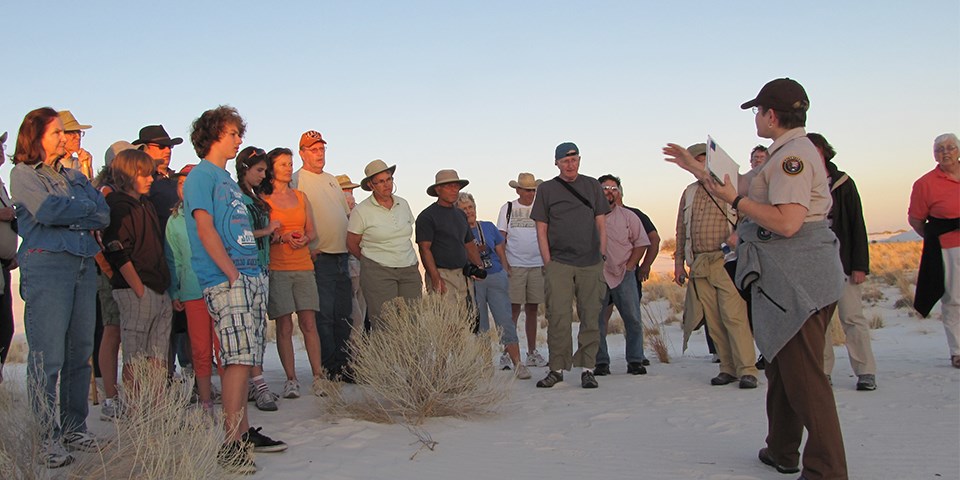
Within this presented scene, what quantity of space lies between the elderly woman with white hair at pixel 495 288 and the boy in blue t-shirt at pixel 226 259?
4.42 metres

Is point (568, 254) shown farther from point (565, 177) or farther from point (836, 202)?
point (836, 202)

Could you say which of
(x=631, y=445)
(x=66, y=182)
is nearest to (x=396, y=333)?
(x=631, y=445)

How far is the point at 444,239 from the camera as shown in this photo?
8500 mm

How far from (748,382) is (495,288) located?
10.2 ft

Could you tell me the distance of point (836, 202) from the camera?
7.34m

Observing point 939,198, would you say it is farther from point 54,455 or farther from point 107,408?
point 54,455

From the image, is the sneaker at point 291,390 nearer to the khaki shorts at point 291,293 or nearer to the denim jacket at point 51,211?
the khaki shorts at point 291,293

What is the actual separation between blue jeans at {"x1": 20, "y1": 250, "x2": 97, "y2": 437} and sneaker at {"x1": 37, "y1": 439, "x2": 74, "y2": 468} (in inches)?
14.6

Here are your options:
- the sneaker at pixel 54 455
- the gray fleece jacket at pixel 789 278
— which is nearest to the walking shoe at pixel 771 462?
the gray fleece jacket at pixel 789 278

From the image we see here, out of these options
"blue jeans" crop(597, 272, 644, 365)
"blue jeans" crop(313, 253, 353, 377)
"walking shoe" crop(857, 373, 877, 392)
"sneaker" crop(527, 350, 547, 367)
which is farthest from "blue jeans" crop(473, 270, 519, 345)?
"walking shoe" crop(857, 373, 877, 392)

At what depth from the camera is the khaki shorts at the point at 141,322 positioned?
6059 mm

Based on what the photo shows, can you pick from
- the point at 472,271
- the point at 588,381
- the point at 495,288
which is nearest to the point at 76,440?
the point at 472,271

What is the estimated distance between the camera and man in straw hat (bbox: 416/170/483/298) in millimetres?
8414

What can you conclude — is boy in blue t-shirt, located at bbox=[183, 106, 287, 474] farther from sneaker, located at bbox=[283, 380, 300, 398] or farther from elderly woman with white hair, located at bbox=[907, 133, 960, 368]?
elderly woman with white hair, located at bbox=[907, 133, 960, 368]
